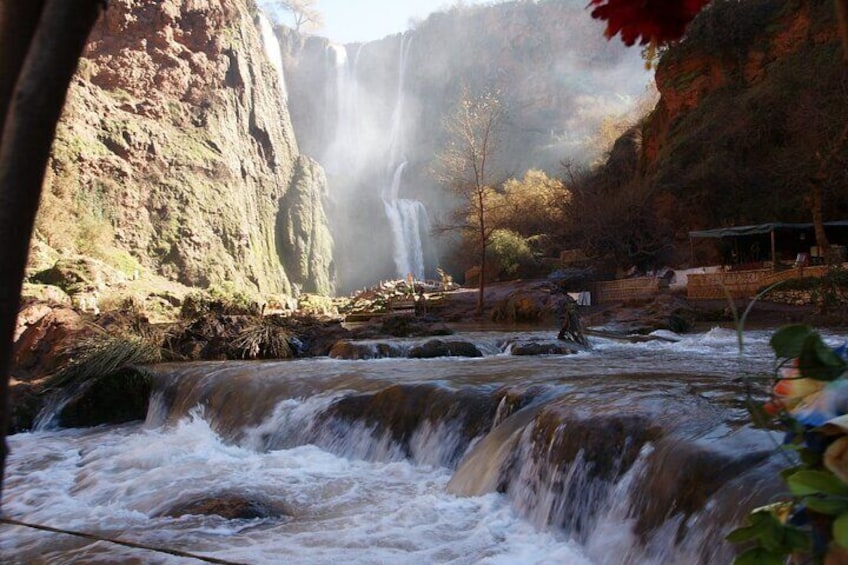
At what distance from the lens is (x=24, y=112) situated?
91 cm

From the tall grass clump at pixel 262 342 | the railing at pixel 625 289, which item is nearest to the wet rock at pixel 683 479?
the tall grass clump at pixel 262 342

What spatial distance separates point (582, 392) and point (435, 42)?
75546 mm

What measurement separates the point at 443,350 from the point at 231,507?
315 inches

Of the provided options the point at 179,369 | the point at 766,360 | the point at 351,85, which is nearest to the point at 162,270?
the point at 179,369

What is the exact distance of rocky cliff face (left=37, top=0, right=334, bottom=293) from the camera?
97.1ft

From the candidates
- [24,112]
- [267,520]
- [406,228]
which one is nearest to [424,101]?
[406,228]

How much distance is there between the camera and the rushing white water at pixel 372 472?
481 centimetres

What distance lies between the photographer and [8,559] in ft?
17.3

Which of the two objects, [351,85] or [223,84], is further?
[351,85]

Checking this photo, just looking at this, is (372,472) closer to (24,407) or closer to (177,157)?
(24,407)

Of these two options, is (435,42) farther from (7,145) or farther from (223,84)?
(7,145)

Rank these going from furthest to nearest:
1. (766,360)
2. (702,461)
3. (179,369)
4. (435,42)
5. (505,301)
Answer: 1. (435,42)
2. (505,301)
3. (179,369)
4. (766,360)
5. (702,461)

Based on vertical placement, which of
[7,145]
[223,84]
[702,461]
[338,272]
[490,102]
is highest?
[223,84]

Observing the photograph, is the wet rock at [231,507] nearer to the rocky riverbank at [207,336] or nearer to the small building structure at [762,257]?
the rocky riverbank at [207,336]
